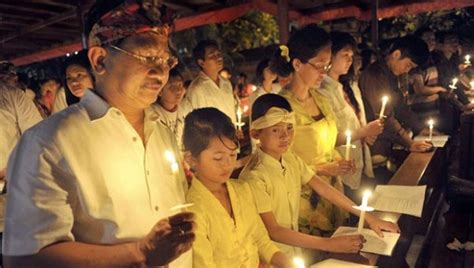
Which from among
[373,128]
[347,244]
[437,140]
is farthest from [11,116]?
[437,140]

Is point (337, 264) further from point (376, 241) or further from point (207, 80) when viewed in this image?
point (207, 80)

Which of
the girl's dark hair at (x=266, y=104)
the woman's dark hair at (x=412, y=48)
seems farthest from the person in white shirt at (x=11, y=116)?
the woman's dark hair at (x=412, y=48)

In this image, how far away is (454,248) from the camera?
431cm

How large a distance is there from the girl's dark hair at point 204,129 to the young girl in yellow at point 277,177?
527 millimetres

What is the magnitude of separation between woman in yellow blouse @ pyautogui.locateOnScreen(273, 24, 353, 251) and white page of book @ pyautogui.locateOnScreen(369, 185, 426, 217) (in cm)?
32

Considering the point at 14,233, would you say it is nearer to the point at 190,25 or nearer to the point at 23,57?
the point at 190,25

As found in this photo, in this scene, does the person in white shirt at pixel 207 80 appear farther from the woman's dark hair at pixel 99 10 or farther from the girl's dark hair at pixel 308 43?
the woman's dark hair at pixel 99 10

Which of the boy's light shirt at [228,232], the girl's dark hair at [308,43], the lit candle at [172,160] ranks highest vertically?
the girl's dark hair at [308,43]

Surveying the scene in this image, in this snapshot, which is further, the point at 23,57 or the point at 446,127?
the point at 23,57

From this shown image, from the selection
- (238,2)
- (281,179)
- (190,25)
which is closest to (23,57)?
(190,25)

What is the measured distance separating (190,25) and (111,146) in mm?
6642

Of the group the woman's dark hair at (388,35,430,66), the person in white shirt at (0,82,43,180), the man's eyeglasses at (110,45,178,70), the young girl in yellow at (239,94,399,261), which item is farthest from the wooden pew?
the person in white shirt at (0,82,43,180)

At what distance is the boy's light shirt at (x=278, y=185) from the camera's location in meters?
2.73

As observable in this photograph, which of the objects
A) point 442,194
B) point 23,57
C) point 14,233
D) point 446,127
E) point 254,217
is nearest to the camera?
point 14,233
